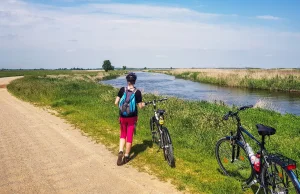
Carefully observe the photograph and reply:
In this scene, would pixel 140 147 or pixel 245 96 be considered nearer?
pixel 140 147

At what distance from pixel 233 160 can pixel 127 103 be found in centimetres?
283

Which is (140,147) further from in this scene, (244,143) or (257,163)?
(257,163)

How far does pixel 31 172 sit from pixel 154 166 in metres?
2.98

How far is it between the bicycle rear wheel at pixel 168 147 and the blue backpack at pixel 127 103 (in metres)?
1.00

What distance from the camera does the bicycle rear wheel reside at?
23.8 ft

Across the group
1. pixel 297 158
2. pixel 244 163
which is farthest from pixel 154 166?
pixel 297 158

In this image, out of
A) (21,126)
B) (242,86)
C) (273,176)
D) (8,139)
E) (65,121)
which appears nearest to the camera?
(273,176)

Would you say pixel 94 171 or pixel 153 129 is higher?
pixel 153 129

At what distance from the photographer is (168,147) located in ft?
24.1

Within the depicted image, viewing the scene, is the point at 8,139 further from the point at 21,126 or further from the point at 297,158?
the point at 297,158

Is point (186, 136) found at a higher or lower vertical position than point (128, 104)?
lower

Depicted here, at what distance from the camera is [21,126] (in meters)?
12.5

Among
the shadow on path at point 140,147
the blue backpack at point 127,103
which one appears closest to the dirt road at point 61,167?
the shadow on path at point 140,147

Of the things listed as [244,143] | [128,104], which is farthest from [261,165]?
[128,104]
